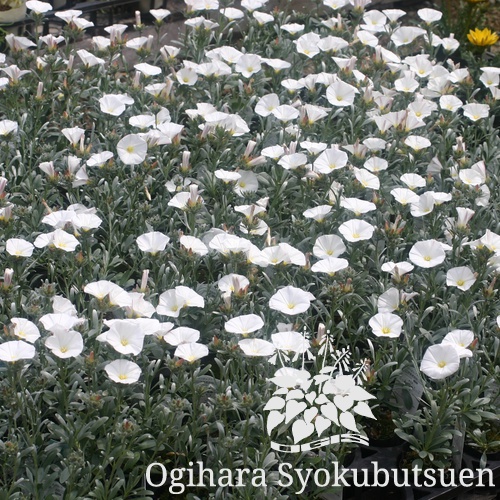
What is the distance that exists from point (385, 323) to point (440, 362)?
0.69ft

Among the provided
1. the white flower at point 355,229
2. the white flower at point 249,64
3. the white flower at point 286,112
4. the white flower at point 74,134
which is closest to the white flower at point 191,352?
the white flower at point 355,229

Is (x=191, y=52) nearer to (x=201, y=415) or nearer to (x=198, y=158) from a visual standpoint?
(x=198, y=158)

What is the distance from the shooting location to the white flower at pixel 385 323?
2.51 metres

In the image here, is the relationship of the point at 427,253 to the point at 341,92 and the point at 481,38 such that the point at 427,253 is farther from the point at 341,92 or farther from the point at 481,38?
the point at 481,38

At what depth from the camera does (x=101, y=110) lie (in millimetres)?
3426

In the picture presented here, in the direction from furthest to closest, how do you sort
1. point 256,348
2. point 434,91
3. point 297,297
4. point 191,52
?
point 191,52, point 434,91, point 297,297, point 256,348

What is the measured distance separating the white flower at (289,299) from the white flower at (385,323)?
7.1 inches

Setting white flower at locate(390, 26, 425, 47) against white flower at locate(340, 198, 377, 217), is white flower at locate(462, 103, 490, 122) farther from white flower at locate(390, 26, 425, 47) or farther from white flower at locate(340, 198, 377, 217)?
white flower at locate(340, 198, 377, 217)

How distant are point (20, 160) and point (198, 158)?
0.64m

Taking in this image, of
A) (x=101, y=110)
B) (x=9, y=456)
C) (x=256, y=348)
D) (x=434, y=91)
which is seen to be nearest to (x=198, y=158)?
(x=101, y=110)

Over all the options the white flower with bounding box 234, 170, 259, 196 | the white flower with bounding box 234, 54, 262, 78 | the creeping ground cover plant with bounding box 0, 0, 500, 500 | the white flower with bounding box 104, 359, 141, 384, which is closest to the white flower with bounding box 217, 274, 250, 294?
the creeping ground cover plant with bounding box 0, 0, 500, 500

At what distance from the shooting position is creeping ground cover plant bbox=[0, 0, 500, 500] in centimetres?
230

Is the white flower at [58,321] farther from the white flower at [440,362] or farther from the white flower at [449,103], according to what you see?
the white flower at [449,103]

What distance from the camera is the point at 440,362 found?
7.82ft
